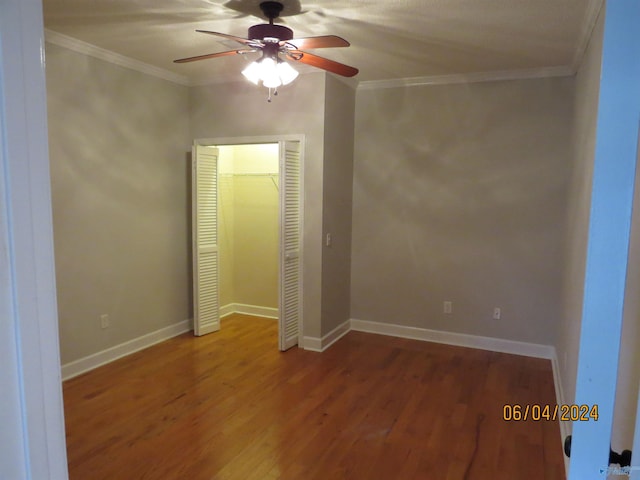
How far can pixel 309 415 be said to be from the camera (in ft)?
10.3

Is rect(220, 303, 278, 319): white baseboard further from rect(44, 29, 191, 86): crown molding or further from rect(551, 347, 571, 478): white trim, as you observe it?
rect(551, 347, 571, 478): white trim

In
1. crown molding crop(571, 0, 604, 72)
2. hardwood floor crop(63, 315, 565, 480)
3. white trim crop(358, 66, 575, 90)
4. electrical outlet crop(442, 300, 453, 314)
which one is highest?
white trim crop(358, 66, 575, 90)

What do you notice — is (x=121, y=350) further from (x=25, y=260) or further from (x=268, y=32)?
(x=25, y=260)

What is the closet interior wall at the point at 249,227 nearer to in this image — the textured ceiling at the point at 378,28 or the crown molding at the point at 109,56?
the crown molding at the point at 109,56

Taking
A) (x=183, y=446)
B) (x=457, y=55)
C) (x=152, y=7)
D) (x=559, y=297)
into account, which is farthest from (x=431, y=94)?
(x=183, y=446)

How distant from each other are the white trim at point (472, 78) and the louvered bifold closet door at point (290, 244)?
3.75ft

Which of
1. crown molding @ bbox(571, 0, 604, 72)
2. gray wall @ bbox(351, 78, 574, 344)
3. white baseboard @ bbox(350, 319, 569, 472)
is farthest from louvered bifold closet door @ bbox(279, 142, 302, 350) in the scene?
crown molding @ bbox(571, 0, 604, 72)

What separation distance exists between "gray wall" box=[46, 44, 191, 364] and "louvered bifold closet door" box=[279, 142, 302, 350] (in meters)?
1.24

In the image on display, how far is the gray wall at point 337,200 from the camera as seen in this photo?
4.30 m

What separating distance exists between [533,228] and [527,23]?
195 centimetres

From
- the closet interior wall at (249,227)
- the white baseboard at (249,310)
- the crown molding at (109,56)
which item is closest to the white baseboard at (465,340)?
the white baseboard at (249,310)

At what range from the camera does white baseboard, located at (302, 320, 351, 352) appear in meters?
4.36

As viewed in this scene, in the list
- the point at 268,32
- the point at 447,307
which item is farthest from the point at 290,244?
the point at 268,32

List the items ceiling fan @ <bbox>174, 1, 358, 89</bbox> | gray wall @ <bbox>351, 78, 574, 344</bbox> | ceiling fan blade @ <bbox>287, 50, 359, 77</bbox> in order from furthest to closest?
gray wall @ <bbox>351, 78, 574, 344</bbox>
ceiling fan blade @ <bbox>287, 50, 359, 77</bbox>
ceiling fan @ <bbox>174, 1, 358, 89</bbox>
